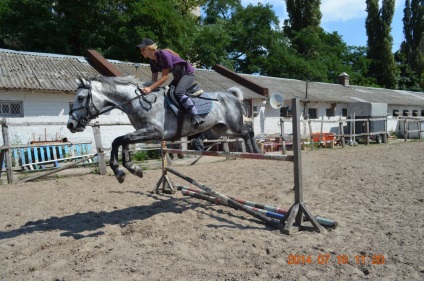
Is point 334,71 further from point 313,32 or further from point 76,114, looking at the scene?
point 76,114

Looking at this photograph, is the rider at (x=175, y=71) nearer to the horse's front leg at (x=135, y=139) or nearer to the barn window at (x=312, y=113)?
the horse's front leg at (x=135, y=139)

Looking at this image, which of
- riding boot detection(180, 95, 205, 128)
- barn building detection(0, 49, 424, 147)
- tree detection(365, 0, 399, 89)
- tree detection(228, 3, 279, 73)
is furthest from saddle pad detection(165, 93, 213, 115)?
tree detection(365, 0, 399, 89)

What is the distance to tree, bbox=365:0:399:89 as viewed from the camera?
44.1 metres

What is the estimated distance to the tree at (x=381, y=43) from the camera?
4412 centimetres

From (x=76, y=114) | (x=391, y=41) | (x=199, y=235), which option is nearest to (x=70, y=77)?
(x=76, y=114)

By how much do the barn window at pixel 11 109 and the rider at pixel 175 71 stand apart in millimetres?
10227

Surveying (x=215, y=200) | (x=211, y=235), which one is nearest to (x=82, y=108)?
(x=211, y=235)

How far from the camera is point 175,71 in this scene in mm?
5180

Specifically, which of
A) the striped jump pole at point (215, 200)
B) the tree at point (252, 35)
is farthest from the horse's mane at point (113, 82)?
the tree at point (252, 35)

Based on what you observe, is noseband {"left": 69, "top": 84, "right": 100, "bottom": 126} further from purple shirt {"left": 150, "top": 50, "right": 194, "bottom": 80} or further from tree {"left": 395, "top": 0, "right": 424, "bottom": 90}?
tree {"left": 395, "top": 0, "right": 424, "bottom": 90}

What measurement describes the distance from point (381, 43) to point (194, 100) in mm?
46918

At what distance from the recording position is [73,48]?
23.7 meters

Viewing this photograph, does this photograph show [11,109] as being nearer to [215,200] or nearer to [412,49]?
[215,200]

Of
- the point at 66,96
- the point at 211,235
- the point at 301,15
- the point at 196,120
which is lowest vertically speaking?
the point at 211,235
